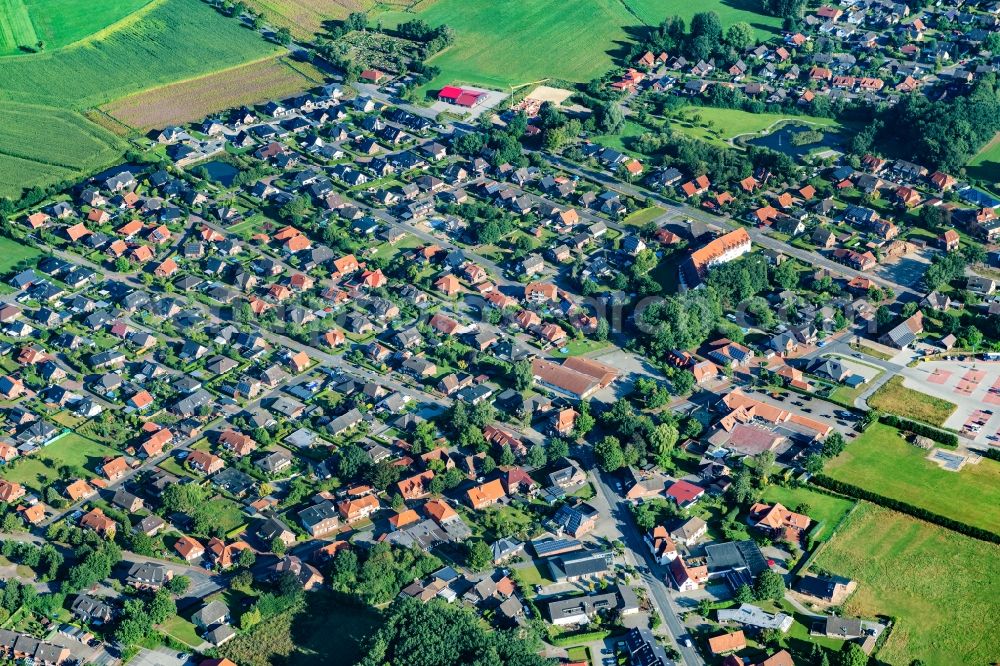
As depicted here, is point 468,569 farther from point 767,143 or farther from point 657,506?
point 767,143

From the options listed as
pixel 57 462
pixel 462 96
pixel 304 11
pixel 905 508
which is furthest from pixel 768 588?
pixel 304 11

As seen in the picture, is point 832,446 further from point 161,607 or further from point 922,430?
point 161,607

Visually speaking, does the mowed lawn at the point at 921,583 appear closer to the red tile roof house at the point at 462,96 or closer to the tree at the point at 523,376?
the tree at the point at 523,376

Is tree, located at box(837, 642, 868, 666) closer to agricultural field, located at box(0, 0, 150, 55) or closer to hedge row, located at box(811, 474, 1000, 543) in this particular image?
hedge row, located at box(811, 474, 1000, 543)

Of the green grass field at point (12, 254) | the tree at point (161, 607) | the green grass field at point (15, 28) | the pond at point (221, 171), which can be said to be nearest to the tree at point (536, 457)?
the tree at point (161, 607)

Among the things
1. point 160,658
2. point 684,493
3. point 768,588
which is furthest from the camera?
point 684,493

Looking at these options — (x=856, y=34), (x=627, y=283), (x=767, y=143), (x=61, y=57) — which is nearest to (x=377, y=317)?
(x=627, y=283)
